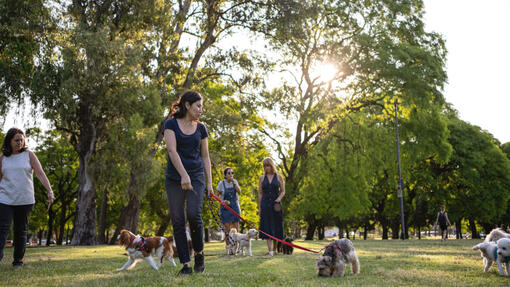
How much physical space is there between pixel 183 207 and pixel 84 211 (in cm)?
1644

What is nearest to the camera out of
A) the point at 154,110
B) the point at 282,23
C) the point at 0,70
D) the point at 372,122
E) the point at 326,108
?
the point at 0,70

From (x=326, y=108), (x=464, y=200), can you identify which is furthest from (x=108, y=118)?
(x=464, y=200)

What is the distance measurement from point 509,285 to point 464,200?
3745cm

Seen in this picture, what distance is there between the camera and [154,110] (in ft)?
59.8

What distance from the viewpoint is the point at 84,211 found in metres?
20.2

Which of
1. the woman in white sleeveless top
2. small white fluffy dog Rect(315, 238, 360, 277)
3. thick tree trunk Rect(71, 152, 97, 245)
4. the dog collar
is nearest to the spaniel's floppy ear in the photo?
the dog collar

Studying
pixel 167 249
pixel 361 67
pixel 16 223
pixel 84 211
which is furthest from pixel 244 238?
pixel 361 67

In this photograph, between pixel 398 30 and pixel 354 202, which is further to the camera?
pixel 354 202

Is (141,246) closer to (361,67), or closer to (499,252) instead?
(499,252)

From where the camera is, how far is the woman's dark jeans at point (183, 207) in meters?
5.57

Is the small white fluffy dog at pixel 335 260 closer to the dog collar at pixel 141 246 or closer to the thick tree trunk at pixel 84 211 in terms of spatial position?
the dog collar at pixel 141 246

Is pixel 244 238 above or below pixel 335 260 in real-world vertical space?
below

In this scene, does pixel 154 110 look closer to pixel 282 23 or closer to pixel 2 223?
pixel 282 23

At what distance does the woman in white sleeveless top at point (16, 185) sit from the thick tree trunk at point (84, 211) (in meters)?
13.5
